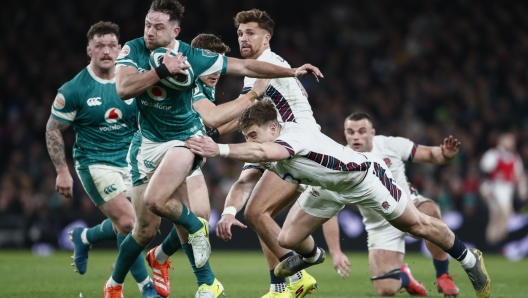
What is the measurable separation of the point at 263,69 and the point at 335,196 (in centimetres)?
136

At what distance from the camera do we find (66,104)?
26.3 feet

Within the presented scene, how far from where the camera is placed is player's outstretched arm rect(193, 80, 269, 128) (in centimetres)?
649

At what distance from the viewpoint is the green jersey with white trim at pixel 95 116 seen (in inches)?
318

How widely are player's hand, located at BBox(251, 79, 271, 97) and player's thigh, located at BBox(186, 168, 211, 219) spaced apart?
124 centimetres

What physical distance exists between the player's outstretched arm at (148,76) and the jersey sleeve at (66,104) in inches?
77.4

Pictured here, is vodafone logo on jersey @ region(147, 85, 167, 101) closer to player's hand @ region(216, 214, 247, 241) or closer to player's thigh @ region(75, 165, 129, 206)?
player's hand @ region(216, 214, 247, 241)

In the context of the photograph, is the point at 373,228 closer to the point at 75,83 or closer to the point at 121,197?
the point at 121,197

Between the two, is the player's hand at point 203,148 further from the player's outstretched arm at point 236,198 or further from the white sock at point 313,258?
the white sock at point 313,258

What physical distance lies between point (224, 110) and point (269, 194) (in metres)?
1.35

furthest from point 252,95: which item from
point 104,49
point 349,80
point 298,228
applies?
point 349,80

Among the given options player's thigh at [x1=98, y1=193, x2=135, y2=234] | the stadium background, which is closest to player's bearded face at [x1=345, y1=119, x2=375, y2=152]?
player's thigh at [x1=98, y1=193, x2=135, y2=234]

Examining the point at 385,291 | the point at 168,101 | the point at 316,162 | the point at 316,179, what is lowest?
the point at 385,291

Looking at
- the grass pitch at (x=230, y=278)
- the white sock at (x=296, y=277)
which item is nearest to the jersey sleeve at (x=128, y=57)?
the white sock at (x=296, y=277)

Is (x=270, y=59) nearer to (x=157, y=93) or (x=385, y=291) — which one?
(x=157, y=93)
